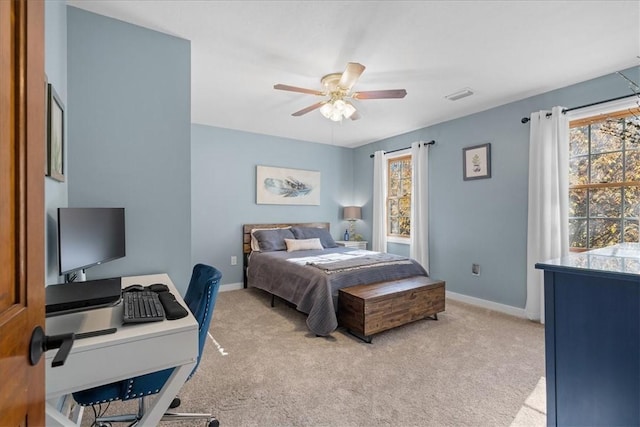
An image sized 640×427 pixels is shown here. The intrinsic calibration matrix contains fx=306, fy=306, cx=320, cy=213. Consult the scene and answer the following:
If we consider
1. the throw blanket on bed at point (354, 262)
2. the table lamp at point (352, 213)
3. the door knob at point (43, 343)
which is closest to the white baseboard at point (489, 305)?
the throw blanket on bed at point (354, 262)

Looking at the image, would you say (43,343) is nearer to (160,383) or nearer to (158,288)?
(160,383)

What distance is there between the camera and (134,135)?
2164 millimetres

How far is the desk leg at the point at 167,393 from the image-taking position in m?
1.31

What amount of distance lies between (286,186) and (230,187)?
3.09 ft

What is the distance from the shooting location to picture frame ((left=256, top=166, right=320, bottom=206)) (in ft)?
16.2

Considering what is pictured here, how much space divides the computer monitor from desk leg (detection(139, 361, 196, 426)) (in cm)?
71

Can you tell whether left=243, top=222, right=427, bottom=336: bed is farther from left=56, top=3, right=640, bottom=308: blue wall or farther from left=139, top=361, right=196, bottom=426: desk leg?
left=139, top=361, right=196, bottom=426: desk leg

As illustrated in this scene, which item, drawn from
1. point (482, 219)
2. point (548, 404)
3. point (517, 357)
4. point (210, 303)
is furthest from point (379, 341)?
point (482, 219)

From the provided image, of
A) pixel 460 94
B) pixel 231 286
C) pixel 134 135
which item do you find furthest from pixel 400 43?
pixel 231 286

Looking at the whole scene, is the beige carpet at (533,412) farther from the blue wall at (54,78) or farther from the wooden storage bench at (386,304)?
the blue wall at (54,78)

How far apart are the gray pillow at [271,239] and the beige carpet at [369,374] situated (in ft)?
Answer: 4.53

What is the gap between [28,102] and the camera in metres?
0.64

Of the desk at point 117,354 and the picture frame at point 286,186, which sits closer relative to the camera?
the desk at point 117,354

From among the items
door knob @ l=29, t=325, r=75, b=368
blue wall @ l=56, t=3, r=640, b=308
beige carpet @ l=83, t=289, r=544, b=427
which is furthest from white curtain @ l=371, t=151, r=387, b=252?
door knob @ l=29, t=325, r=75, b=368
